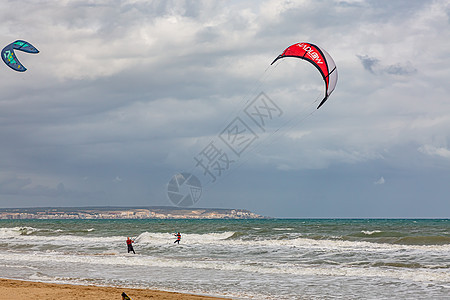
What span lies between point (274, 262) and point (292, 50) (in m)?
9.19

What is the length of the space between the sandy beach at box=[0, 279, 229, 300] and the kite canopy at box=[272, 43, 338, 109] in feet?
32.3

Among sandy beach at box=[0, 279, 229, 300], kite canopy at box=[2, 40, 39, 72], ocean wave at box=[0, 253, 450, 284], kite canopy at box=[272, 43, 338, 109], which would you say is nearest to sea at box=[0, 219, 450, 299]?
ocean wave at box=[0, 253, 450, 284]

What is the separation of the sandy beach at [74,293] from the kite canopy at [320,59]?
986 centimetres

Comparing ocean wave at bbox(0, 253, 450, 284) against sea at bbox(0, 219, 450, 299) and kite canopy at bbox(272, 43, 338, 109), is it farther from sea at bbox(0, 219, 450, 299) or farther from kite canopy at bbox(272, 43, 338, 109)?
kite canopy at bbox(272, 43, 338, 109)

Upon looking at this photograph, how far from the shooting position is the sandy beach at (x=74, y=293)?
42.5ft

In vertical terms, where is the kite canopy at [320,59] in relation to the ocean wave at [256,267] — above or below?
above

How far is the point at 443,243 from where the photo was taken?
1198 inches

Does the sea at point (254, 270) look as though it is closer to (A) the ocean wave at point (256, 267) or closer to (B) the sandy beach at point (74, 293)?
(A) the ocean wave at point (256, 267)

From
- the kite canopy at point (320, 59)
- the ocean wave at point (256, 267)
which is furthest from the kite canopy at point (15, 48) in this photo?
the kite canopy at point (320, 59)

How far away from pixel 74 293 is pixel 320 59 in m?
12.6

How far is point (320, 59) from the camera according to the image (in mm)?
19484

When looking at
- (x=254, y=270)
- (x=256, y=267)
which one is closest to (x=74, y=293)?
(x=254, y=270)

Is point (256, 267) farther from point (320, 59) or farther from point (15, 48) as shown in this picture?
point (15, 48)

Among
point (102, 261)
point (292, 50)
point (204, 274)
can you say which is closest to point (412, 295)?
point (204, 274)
